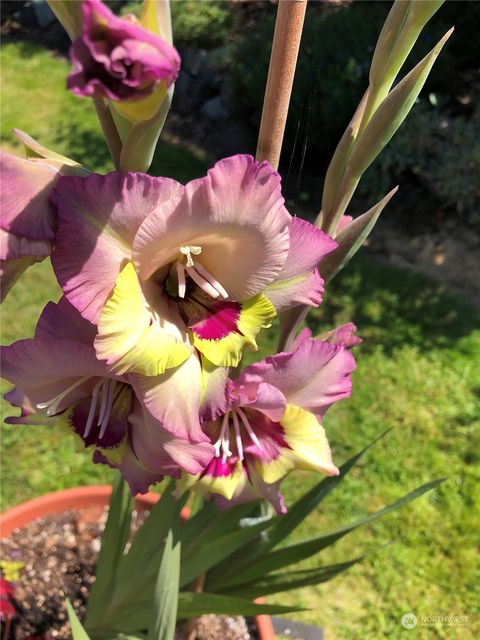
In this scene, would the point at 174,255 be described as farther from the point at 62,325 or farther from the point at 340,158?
the point at 340,158

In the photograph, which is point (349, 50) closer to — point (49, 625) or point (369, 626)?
point (369, 626)

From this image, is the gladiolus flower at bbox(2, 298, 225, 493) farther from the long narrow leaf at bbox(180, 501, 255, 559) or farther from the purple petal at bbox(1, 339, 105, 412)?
the long narrow leaf at bbox(180, 501, 255, 559)

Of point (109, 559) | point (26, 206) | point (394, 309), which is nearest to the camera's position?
point (26, 206)

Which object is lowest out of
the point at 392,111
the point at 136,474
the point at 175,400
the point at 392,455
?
the point at 392,455

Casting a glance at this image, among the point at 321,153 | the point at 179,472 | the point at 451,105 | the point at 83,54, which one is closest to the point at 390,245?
the point at 321,153

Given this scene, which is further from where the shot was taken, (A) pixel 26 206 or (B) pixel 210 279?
(B) pixel 210 279

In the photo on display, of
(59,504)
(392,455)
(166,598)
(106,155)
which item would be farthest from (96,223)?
(106,155)

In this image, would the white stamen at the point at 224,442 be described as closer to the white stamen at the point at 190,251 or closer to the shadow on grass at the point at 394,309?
the white stamen at the point at 190,251

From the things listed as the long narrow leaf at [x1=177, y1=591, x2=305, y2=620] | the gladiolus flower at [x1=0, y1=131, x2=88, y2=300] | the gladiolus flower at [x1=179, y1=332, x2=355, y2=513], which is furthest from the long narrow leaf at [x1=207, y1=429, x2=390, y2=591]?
the gladiolus flower at [x1=0, y1=131, x2=88, y2=300]
